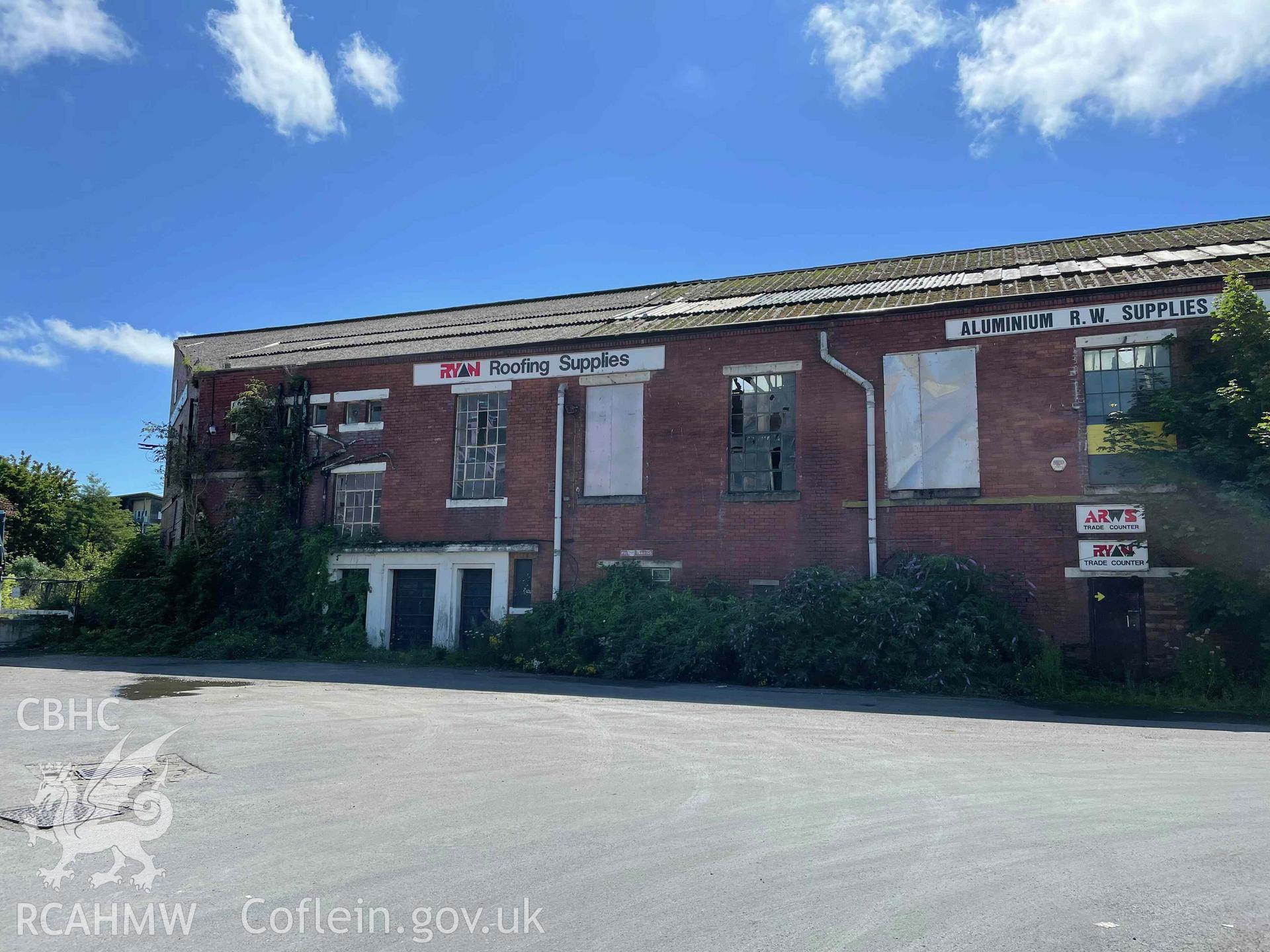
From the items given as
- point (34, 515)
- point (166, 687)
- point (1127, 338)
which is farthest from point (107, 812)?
point (34, 515)

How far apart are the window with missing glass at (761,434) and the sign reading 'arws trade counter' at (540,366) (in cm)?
194

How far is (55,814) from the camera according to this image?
20.2 ft

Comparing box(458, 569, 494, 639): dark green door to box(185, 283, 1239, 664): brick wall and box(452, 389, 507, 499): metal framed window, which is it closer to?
box(185, 283, 1239, 664): brick wall

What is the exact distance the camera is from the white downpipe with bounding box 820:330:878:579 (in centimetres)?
1633

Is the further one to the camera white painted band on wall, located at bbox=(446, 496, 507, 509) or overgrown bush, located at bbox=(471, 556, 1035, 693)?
white painted band on wall, located at bbox=(446, 496, 507, 509)

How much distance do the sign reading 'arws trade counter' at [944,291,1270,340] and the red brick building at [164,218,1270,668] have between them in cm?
4

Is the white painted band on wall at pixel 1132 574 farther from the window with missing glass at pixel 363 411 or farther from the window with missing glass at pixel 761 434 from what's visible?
the window with missing glass at pixel 363 411

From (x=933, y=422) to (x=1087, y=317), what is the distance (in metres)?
3.08

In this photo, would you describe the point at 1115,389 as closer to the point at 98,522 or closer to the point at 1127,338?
the point at 1127,338

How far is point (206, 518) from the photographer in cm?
2252

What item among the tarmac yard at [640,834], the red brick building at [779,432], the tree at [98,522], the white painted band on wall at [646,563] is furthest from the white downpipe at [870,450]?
the tree at [98,522]

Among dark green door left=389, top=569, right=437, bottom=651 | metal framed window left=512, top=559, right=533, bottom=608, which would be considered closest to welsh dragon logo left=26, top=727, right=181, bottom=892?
metal framed window left=512, top=559, right=533, bottom=608

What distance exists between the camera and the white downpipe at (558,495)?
18.7 meters

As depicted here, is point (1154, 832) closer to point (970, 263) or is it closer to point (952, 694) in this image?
point (952, 694)
